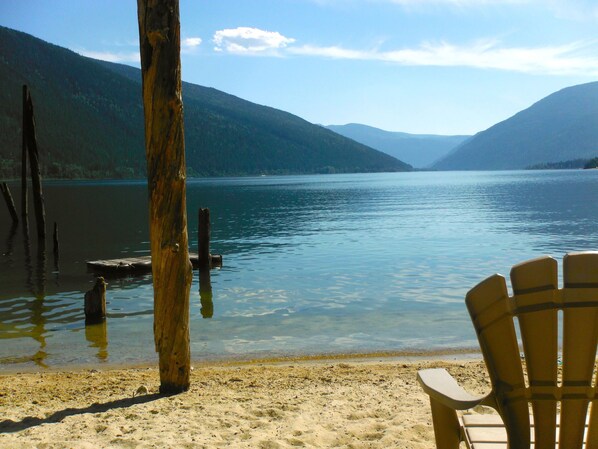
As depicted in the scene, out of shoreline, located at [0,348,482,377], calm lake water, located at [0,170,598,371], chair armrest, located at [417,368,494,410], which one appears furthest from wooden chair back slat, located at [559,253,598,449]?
calm lake water, located at [0,170,598,371]

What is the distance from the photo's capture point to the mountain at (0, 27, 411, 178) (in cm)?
12900

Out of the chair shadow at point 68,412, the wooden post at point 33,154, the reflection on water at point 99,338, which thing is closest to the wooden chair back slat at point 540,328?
the chair shadow at point 68,412

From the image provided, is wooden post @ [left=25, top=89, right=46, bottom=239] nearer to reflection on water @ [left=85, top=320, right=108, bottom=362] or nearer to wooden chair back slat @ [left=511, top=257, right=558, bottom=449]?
reflection on water @ [left=85, top=320, right=108, bottom=362]

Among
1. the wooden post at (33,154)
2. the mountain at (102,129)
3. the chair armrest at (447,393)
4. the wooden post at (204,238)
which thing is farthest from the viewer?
the mountain at (102,129)

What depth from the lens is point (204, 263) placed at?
18.0 metres

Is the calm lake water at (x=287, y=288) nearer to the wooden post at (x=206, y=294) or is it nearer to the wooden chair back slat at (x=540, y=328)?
the wooden post at (x=206, y=294)

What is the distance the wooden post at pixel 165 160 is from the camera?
5.05m

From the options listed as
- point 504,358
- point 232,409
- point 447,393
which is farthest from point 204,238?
point 504,358

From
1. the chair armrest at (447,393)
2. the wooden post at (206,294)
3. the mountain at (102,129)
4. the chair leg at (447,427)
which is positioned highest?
the mountain at (102,129)

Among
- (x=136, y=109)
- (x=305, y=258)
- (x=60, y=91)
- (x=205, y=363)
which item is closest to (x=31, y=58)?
(x=60, y=91)

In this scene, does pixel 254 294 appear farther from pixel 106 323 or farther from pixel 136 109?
pixel 136 109

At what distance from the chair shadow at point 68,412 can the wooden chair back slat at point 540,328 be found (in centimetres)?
378

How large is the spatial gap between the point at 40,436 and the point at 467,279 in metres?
12.7

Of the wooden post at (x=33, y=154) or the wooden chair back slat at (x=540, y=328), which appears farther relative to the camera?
the wooden post at (x=33, y=154)
